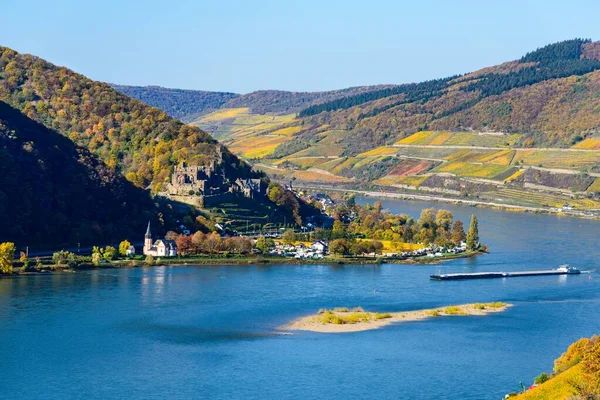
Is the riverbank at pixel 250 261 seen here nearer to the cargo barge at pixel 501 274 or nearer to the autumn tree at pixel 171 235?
the autumn tree at pixel 171 235

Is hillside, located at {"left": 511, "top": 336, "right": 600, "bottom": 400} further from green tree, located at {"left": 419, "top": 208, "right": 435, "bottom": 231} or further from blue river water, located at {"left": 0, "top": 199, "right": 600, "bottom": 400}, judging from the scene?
green tree, located at {"left": 419, "top": 208, "right": 435, "bottom": 231}

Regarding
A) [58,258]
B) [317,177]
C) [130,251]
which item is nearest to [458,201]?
[317,177]

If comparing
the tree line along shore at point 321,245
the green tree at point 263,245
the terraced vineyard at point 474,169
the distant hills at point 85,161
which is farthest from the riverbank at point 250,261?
the terraced vineyard at point 474,169

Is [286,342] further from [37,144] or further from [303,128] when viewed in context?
[303,128]

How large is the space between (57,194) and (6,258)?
8.56 meters

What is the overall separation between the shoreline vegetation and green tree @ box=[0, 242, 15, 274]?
11690mm

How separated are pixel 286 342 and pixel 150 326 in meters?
4.17

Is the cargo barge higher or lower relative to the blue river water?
higher

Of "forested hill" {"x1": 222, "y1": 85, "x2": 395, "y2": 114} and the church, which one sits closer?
the church

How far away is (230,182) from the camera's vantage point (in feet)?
189

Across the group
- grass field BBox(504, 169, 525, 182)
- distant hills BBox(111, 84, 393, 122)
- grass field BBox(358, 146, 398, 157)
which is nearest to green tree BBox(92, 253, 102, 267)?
grass field BBox(504, 169, 525, 182)

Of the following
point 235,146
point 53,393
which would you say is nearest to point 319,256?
point 53,393

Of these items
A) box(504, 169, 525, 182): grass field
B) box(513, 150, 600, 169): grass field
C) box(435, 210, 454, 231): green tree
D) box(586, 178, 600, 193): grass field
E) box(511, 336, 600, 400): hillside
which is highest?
box(513, 150, 600, 169): grass field

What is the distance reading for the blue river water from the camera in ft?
84.7
